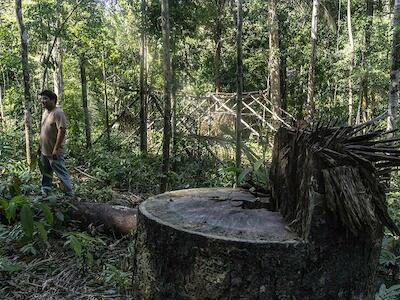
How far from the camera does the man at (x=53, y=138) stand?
6.25 metres

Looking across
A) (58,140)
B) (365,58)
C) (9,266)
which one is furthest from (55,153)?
(365,58)

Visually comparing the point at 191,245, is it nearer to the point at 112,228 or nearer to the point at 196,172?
the point at 112,228

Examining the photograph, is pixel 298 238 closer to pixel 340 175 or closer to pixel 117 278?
pixel 340 175

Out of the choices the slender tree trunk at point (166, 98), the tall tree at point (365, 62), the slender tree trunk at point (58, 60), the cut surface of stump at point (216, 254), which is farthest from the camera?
the tall tree at point (365, 62)

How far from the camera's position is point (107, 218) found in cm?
541

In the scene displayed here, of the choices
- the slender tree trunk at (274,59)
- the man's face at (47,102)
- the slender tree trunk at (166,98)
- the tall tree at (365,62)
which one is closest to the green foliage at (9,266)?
the man's face at (47,102)

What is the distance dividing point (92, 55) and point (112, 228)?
778 centimetres

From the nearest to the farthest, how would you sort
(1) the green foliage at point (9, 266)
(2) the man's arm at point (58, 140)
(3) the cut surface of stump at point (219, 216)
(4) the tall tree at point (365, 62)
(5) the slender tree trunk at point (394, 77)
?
(3) the cut surface of stump at point (219, 216), (1) the green foliage at point (9, 266), (2) the man's arm at point (58, 140), (5) the slender tree trunk at point (394, 77), (4) the tall tree at point (365, 62)

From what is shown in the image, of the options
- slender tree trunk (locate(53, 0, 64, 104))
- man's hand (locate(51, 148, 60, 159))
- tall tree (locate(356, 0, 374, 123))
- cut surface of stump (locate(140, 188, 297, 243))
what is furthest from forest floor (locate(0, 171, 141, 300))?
tall tree (locate(356, 0, 374, 123))

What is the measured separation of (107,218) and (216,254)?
3.28 m

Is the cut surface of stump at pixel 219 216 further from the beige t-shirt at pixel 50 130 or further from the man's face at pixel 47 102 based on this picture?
the man's face at pixel 47 102

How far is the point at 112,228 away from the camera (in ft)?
17.7

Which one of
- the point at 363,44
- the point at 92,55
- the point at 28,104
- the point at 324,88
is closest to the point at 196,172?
the point at 28,104

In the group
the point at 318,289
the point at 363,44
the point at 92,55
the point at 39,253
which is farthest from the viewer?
the point at 363,44
